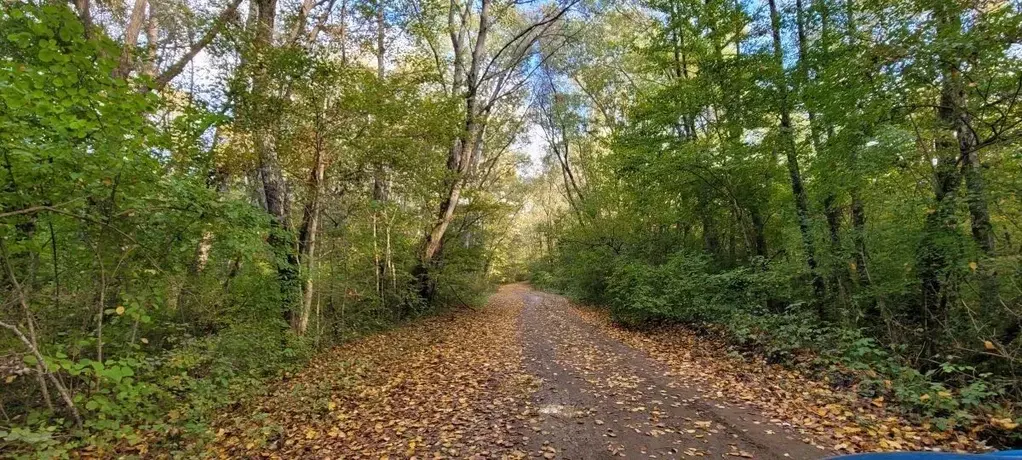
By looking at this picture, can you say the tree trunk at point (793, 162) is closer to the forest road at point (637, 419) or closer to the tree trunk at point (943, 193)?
the tree trunk at point (943, 193)

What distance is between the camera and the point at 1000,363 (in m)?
5.31

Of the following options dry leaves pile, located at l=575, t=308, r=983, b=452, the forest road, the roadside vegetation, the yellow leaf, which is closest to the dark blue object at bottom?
the forest road

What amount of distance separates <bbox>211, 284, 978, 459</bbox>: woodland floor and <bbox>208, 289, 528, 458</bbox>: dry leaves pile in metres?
0.02

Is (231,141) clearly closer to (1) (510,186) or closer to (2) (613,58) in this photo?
(2) (613,58)

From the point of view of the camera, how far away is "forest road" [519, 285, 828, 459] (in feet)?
14.4

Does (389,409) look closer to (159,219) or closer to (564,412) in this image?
(564,412)

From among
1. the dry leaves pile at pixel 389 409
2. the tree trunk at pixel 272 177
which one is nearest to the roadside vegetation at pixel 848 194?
the dry leaves pile at pixel 389 409

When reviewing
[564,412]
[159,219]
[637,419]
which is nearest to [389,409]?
[564,412]

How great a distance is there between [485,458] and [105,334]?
4949mm

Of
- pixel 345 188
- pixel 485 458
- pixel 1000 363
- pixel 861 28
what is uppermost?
pixel 861 28

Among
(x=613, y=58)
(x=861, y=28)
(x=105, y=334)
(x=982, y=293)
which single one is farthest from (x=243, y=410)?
(x=613, y=58)

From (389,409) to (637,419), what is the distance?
327 cm

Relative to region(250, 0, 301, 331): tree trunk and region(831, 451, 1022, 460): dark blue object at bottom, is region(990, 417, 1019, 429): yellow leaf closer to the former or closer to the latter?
region(831, 451, 1022, 460): dark blue object at bottom

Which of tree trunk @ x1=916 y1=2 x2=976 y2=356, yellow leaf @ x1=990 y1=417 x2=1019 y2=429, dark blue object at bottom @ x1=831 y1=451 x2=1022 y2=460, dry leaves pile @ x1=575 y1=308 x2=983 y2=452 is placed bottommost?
dry leaves pile @ x1=575 y1=308 x2=983 y2=452
